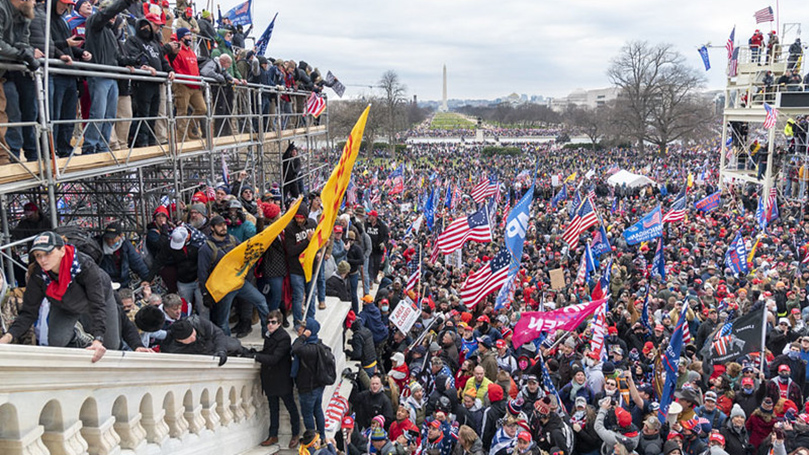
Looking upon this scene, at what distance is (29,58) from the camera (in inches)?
205

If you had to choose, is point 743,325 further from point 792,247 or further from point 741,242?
point 792,247

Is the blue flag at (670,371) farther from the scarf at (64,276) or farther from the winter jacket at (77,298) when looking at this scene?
the scarf at (64,276)

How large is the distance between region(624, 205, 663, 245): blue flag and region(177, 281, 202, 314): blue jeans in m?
11.0

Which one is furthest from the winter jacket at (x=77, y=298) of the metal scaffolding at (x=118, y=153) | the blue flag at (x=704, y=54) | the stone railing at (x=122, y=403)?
the blue flag at (x=704, y=54)

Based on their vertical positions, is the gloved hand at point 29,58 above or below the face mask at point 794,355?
above

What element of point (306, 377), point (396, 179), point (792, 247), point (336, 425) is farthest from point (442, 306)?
point (396, 179)

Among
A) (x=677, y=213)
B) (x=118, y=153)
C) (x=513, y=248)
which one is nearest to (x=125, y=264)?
(x=118, y=153)

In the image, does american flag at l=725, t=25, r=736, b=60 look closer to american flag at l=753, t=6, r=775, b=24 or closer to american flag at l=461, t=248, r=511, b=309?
american flag at l=753, t=6, r=775, b=24

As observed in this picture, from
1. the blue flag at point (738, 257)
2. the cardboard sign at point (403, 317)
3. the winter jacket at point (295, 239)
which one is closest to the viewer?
the winter jacket at point (295, 239)

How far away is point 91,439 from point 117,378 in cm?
39

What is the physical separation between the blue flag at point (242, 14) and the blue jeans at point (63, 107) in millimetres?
9536

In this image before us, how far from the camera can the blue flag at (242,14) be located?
15324 mm

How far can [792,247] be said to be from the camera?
16922 mm

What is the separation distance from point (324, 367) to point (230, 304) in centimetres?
139
